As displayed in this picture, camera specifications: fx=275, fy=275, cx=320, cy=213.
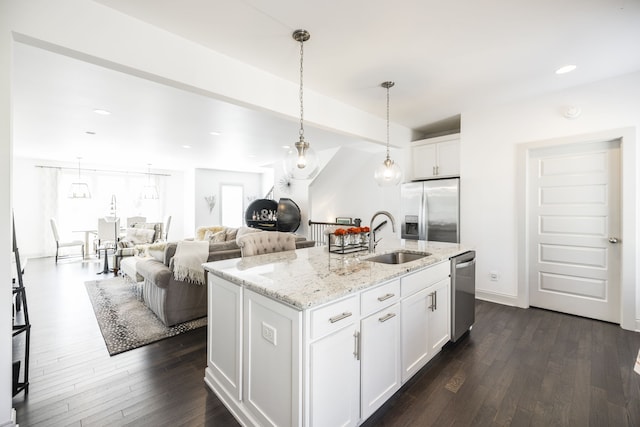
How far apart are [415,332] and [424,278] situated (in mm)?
414

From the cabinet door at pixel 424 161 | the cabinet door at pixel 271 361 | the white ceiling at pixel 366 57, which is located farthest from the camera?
the cabinet door at pixel 424 161

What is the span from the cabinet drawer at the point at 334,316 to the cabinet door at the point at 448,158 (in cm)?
353

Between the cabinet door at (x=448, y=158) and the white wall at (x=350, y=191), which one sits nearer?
the cabinet door at (x=448, y=158)

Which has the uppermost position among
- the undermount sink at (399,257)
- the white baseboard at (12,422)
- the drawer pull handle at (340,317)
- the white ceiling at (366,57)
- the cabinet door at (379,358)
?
the white ceiling at (366,57)

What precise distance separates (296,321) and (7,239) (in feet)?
5.73

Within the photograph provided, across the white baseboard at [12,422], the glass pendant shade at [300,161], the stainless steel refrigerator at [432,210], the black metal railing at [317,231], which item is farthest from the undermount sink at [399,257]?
the black metal railing at [317,231]

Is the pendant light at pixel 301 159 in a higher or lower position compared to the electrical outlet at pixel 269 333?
higher

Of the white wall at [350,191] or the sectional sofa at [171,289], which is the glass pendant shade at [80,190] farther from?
the white wall at [350,191]

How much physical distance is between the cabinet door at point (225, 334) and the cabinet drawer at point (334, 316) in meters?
0.60

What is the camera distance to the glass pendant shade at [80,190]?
7128 millimetres

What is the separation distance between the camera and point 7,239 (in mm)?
1586

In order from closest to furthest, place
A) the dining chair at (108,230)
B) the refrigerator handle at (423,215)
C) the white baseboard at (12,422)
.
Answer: the white baseboard at (12,422) < the refrigerator handle at (423,215) < the dining chair at (108,230)

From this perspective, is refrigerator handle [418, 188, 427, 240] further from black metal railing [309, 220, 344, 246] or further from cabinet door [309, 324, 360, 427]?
cabinet door [309, 324, 360, 427]

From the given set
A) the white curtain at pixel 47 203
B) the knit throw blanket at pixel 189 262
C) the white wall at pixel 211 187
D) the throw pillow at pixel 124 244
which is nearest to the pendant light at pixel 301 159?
the knit throw blanket at pixel 189 262
